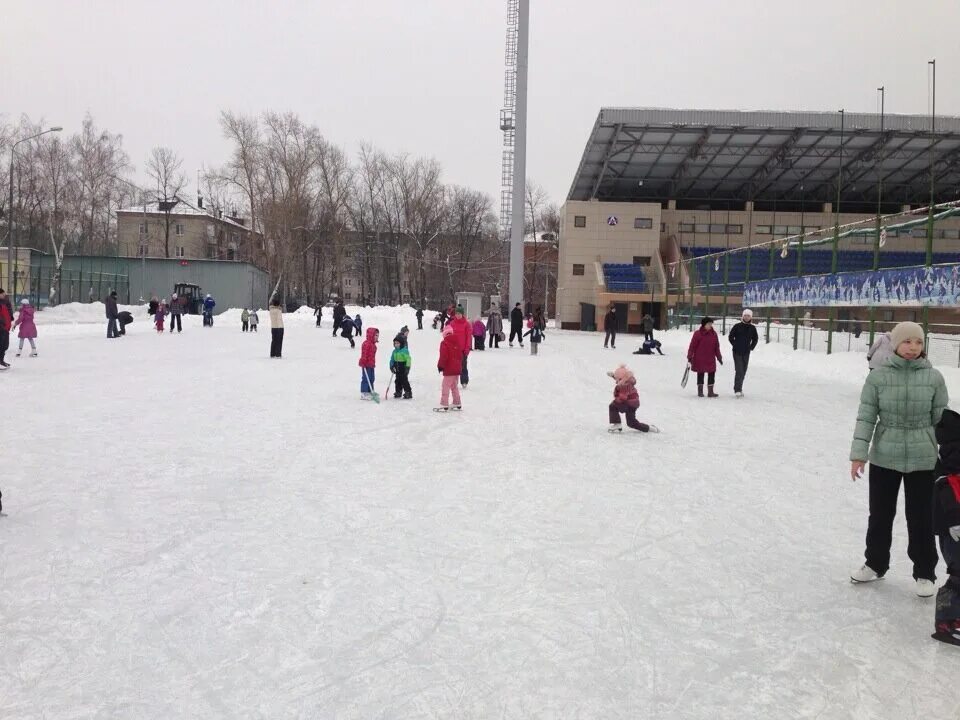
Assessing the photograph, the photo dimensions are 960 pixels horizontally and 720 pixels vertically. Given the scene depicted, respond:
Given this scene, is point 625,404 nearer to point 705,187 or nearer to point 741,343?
point 741,343

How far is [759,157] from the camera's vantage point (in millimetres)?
44594

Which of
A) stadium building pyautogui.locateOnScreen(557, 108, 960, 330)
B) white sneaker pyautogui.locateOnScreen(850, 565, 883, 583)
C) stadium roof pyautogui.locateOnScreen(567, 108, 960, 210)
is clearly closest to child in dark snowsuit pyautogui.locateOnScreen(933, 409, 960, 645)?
white sneaker pyautogui.locateOnScreen(850, 565, 883, 583)

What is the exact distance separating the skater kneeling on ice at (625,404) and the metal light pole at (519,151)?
31.2m

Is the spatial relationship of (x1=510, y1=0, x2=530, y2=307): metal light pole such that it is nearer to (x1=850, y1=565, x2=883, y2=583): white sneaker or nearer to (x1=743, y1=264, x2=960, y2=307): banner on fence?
(x1=743, y1=264, x2=960, y2=307): banner on fence

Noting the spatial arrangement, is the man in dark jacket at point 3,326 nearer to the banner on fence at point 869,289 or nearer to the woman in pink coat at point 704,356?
the woman in pink coat at point 704,356

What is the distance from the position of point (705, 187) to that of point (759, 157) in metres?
5.16

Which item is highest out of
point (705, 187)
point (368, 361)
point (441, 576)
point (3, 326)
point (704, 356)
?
point (705, 187)

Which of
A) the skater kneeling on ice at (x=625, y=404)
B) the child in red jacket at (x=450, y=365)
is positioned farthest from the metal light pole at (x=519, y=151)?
the skater kneeling on ice at (x=625, y=404)

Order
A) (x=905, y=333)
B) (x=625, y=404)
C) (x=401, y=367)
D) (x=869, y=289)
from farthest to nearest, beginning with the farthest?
(x=869, y=289) < (x=401, y=367) < (x=625, y=404) < (x=905, y=333)

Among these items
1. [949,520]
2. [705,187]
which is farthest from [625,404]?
[705,187]

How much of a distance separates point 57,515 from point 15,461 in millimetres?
2006

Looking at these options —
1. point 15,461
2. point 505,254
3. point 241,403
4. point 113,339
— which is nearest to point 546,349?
point 113,339

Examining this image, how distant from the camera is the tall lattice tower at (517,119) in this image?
41219 mm

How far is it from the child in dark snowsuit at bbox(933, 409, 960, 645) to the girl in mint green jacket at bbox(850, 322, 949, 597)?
1.85 feet
